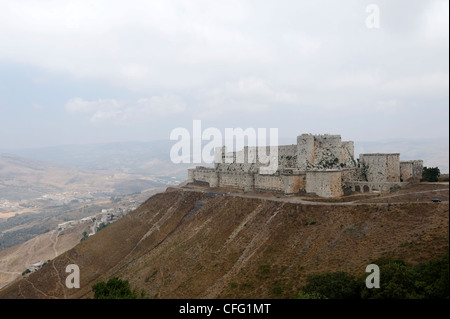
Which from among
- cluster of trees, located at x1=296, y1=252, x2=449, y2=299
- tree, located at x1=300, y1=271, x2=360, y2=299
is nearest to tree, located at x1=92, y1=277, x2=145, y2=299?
tree, located at x1=300, y1=271, x2=360, y2=299

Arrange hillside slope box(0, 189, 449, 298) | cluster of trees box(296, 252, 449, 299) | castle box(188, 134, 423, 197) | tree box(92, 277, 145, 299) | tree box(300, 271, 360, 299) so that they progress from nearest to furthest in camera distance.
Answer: cluster of trees box(296, 252, 449, 299) < tree box(300, 271, 360, 299) < hillside slope box(0, 189, 449, 298) < tree box(92, 277, 145, 299) < castle box(188, 134, 423, 197)

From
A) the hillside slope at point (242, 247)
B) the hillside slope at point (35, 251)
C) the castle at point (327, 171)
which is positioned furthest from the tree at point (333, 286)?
the hillside slope at point (35, 251)

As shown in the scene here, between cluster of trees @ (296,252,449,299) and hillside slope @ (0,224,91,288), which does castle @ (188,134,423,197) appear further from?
hillside slope @ (0,224,91,288)

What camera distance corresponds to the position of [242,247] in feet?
147

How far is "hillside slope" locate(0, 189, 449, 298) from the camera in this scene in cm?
3244

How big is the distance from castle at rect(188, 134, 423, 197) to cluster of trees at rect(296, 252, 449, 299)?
22.7 metres

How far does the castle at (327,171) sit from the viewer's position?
50.6 meters

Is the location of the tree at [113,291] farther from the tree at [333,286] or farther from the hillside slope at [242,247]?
the tree at [333,286]

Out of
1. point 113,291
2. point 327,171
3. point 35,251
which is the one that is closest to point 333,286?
point 113,291

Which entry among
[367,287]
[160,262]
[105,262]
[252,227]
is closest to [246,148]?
[252,227]

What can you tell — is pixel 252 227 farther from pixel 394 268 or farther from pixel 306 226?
pixel 394 268

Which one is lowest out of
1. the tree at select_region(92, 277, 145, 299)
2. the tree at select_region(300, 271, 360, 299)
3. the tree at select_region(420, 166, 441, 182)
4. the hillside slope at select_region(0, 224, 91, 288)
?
the hillside slope at select_region(0, 224, 91, 288)

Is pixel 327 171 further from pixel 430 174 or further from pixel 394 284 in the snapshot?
pixel 394 284

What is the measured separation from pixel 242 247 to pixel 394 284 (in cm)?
2400
